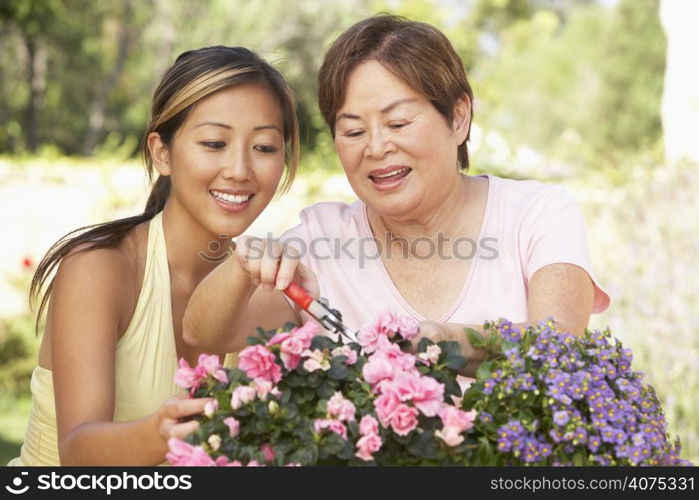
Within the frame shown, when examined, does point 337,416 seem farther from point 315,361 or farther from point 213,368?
point 213,368

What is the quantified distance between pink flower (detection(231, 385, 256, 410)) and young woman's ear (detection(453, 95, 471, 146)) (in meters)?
1.15

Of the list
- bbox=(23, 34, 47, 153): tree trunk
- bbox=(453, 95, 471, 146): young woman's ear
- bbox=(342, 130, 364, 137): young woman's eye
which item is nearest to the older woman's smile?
bbox=(342, 130, 364, 137): young woman's eye

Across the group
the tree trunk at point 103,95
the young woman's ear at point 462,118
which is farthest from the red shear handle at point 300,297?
the tree trunk at point 103,95

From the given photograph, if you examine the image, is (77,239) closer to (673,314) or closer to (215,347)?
(215,347)

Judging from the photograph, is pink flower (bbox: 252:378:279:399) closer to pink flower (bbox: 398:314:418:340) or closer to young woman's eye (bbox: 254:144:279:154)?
pink flower (bbox: 398:314:418:340)

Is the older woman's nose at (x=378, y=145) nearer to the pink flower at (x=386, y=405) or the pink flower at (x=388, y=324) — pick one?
the pink flower at (x=388, y=324)

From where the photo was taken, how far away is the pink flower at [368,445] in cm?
152

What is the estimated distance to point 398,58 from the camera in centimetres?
227

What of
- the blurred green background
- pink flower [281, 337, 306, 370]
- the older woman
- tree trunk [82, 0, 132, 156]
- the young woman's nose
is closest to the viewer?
pink flower [281, 337, 306, 370]

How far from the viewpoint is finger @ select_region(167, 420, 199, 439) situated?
158 cm

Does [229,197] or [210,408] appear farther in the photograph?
[229,197]
